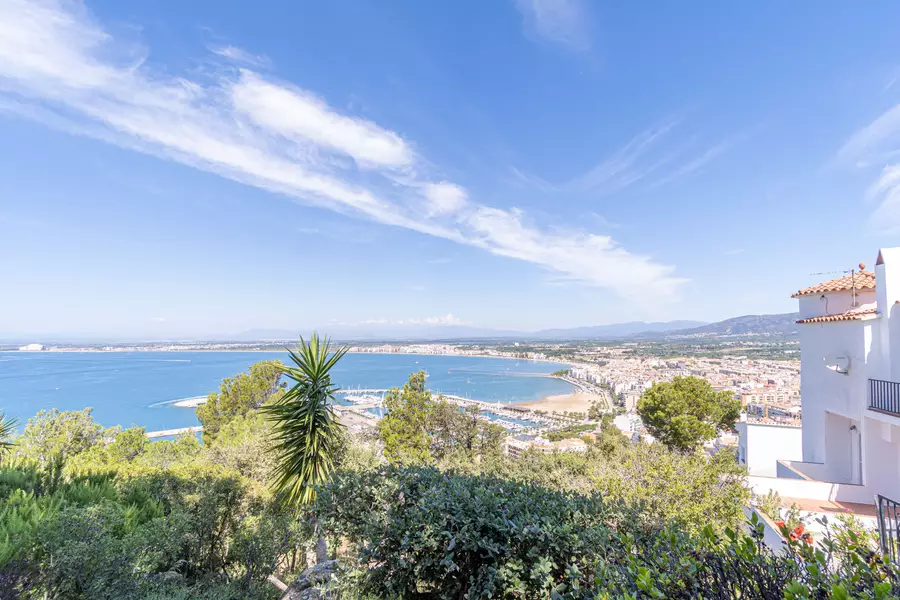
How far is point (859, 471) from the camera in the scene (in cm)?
754

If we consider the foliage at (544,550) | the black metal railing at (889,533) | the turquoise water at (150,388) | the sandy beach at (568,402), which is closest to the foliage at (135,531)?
the foliage at (544,550)

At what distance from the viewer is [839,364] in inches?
294

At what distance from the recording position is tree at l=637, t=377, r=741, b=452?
15039mm

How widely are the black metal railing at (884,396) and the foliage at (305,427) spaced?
9.56 meters

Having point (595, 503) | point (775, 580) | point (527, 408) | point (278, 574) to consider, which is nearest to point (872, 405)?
point (595, 503)

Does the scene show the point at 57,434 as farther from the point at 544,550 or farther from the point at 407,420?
the point at 544,550

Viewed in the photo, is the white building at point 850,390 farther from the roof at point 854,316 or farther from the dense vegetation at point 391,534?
the dense vegetation at point 391,534

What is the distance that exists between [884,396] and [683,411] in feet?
32.5

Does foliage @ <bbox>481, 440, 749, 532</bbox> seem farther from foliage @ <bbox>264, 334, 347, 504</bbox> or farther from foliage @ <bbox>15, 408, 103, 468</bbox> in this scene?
foliage @ <bbox>15, 408, 103, 468</bbox>

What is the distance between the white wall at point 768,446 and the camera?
10.7 m

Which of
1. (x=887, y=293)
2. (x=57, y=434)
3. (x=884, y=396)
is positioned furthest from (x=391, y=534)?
(x=57, y=434)

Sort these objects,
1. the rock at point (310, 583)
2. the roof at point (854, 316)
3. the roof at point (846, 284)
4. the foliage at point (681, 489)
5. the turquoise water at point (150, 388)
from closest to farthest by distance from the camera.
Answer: the rock at point (310, 583) → the foliage at point (681, 489) → the roof at point (854, 316) → the roof at point (846, 284) → the turquoise water at point (150, 388)

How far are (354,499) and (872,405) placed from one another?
9.15 metres

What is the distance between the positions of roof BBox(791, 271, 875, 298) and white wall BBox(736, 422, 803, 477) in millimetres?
4299
